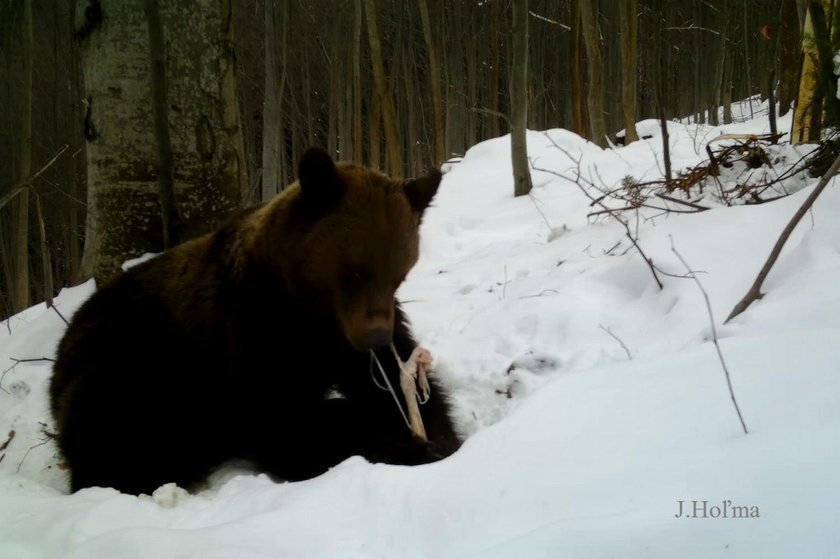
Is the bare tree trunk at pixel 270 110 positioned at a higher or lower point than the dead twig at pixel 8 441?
higher

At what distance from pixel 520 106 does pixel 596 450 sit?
7.40 m

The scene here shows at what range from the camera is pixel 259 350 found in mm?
2570

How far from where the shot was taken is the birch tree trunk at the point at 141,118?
3.75 m

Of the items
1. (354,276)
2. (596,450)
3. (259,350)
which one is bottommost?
(259,350)

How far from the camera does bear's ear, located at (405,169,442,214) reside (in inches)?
112

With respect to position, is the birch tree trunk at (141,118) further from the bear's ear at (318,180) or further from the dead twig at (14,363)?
the bear's ear at (318,180)

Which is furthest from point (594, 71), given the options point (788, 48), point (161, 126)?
point (161, 126)

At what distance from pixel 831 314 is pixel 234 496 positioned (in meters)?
1.96

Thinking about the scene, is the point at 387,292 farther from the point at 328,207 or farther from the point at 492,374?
the point at 492,374

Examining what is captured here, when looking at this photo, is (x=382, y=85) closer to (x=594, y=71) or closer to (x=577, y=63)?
(x=594, y=71)

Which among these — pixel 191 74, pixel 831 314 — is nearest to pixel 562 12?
pixel 191 74

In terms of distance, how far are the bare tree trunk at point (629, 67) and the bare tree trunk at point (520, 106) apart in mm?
4921

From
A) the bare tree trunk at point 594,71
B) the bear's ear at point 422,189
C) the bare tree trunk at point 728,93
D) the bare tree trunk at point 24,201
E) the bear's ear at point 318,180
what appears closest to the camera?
the bear's ear at point 318,180

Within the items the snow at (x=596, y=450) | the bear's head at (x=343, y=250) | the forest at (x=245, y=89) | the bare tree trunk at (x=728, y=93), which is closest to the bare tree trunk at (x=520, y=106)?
the forest at (x=245, y=89)
